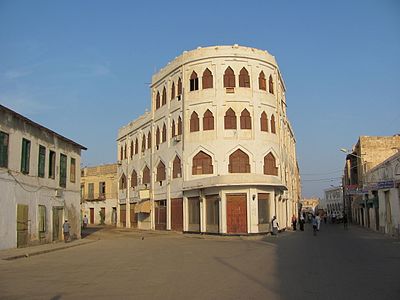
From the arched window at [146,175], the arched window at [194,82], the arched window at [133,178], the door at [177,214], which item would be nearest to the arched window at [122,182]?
the arched window at [133,178]

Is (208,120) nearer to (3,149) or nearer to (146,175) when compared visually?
(146,175)

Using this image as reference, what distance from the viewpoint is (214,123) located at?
36406mm

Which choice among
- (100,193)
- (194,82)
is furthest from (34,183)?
(100,193)

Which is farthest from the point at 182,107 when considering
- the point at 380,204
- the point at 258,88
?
the point at 380,204

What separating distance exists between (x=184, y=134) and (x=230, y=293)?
93.2 feet

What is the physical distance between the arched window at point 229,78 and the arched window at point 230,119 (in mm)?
2073

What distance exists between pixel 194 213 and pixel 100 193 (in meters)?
28.8

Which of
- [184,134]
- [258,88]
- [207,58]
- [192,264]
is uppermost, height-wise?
[207,58]

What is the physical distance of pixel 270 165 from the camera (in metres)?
37.3

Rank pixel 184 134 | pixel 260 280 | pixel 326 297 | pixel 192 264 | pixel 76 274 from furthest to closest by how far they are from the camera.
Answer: pixel 184 134, pixel 192 264, pixel 76 274, pixel 260 280, pixel 326 297

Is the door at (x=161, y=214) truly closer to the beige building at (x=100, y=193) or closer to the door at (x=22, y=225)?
the beige building at (x=100, y=193)

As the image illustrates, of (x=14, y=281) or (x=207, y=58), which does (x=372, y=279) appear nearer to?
(x=14, y=281)

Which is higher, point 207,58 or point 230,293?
point 207,58

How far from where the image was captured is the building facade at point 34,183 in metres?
21.9
